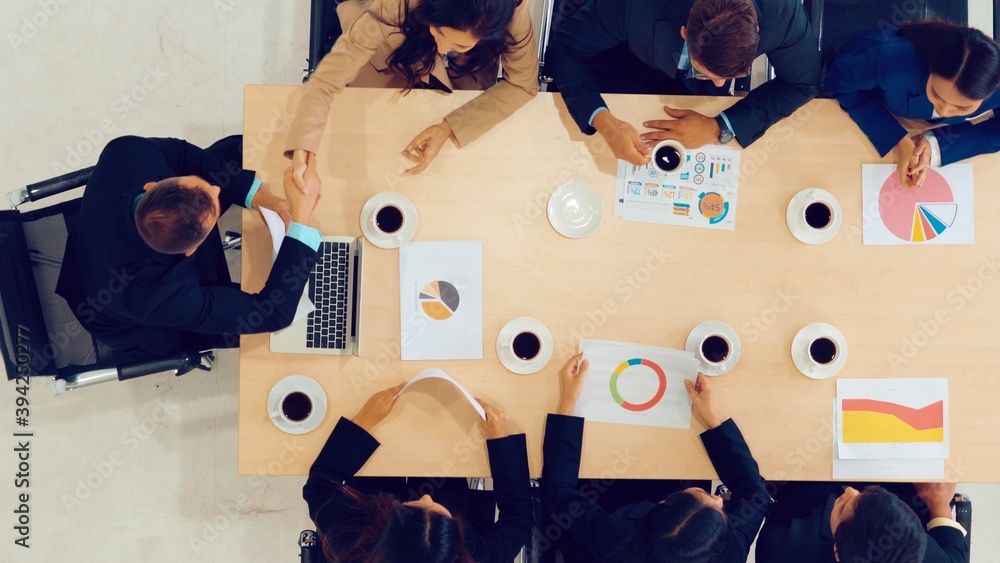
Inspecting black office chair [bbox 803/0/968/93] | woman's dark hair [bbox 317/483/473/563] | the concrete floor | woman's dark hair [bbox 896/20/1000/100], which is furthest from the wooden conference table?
the concrete floor

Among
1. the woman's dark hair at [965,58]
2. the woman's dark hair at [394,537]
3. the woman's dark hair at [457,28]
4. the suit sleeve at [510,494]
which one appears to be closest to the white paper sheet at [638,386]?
the suit sleeve at [510,494]

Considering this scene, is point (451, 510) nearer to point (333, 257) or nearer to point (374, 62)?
point (333, 257)

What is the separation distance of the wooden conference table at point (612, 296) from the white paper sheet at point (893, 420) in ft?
0.11

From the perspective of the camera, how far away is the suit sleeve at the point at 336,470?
1.68 m

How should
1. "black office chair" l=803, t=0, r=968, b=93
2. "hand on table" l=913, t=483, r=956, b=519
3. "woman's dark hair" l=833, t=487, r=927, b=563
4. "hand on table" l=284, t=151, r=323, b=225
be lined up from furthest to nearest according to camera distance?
"black office chair" l=803, t=0, r=968, b=93 → "hand on table" l=913, t=483, r=956, b=519 → "hand on table" l=284, t=151, r=323, b=225 → "woman's dark hair" l=833, t=487, r=927, b=563

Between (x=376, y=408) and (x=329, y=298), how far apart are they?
30cm

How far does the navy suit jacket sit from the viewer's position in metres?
1.69

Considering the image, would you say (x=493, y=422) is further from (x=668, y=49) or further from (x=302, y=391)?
(x=668, y=49)

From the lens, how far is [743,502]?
1.72 m

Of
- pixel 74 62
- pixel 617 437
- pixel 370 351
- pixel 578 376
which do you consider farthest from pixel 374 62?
pixel 74 62

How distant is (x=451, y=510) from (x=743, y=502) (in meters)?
0.74

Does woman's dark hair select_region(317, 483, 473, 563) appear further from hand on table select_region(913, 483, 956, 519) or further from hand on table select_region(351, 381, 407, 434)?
hand on table select_region(913, 483, 956, 519)

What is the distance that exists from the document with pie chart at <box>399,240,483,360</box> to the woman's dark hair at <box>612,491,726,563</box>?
1.84ft

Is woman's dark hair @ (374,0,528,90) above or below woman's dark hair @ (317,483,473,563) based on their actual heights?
above
